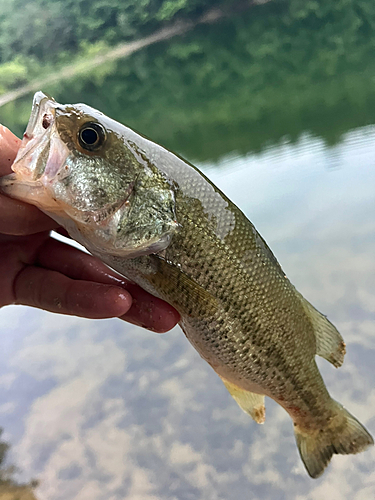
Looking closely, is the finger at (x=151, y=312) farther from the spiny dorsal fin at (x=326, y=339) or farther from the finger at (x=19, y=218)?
the spiny dorsal fin at (x=326, y=339)

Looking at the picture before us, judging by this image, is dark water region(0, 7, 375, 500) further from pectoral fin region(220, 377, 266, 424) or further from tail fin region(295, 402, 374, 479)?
pectoral fin region(220, 377, 266, 424)

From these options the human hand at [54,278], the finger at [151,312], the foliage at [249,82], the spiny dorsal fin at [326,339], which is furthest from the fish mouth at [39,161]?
the foliage at [249,82]

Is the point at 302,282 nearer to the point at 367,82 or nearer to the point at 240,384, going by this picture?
the point at 240,384

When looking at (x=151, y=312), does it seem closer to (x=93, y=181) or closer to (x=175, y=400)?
(x=93, y=181)

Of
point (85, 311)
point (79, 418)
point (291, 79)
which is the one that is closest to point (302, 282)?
point (79, 418)

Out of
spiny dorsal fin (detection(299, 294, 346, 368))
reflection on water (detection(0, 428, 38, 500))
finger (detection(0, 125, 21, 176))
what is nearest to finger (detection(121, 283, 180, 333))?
spiny dorsal fin (detection(299, 294, 346, 368))

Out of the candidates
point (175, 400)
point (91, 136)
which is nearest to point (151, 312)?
point (91, 136)

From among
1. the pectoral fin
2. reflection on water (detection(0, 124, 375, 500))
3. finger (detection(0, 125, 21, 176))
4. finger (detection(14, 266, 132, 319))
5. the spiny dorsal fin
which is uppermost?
finger (detection(0, 125, 21, 176))
